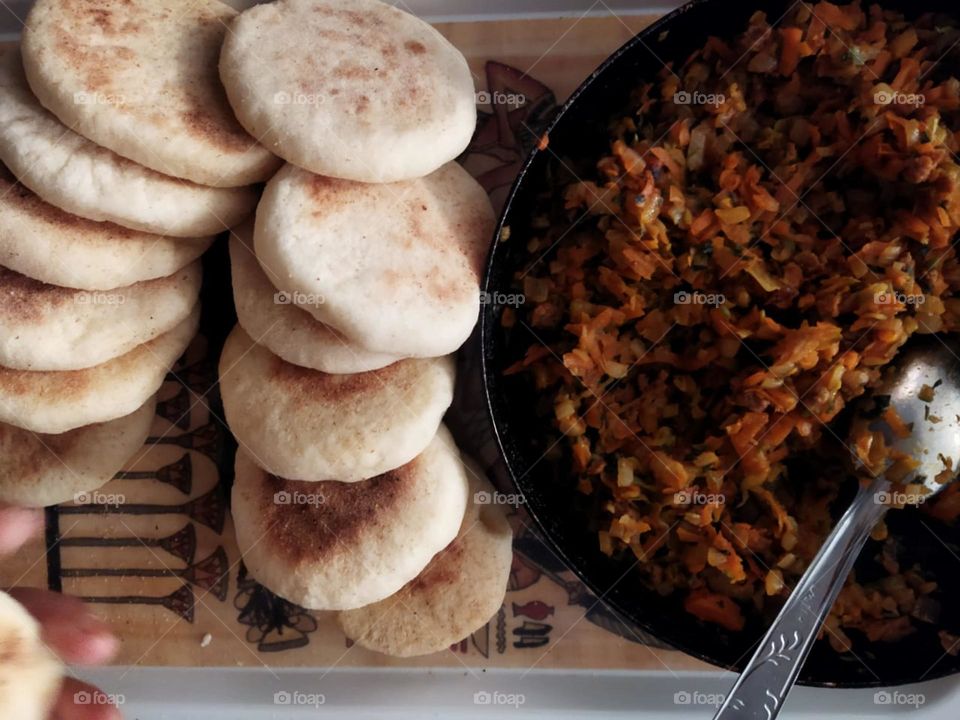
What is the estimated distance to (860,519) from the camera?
5.24ft

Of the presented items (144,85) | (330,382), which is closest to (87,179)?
(144,85)

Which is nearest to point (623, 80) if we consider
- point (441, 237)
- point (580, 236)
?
point (580, 236)

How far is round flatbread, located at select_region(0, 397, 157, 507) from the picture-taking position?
186cm

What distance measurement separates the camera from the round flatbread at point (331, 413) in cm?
163

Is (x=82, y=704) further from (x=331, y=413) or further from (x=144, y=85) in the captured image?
(x=144, y=85)

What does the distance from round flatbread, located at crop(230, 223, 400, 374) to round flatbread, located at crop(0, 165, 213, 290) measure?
0.18 metres

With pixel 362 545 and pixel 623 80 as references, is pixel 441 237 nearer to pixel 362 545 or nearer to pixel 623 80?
pixel 623 80

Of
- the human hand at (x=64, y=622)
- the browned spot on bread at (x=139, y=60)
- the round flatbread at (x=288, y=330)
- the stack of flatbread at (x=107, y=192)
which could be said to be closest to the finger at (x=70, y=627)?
the human hand at (x=64, y=622)

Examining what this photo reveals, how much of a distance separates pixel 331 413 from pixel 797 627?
1.01 meters

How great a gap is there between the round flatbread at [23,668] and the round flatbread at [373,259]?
2.73 feet

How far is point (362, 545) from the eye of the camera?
1.71 m

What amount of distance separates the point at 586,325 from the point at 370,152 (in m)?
0.54

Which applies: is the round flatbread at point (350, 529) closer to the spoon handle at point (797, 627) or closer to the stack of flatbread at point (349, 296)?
the stack of flatbread at point (349, 296)

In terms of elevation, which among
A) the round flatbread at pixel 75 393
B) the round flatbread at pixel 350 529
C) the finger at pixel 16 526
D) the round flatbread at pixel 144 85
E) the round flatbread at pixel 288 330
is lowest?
the finger at pixel 16 526
